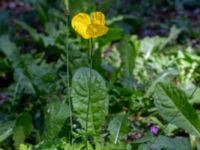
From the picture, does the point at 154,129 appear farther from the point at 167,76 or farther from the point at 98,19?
the point at 98,19

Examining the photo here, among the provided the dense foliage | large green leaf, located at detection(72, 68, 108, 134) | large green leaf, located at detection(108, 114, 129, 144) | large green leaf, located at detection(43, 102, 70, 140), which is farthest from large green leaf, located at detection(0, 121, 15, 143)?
large green leaf, located at detection(108, 114, 129, 144)

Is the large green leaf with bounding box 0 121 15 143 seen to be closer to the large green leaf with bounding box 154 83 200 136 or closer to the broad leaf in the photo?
the large green leaf with bounding box 154 83 200 136

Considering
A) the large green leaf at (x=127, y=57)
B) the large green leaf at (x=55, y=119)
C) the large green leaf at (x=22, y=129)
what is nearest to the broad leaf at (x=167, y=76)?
the large green leaf at (x=127, y=57)

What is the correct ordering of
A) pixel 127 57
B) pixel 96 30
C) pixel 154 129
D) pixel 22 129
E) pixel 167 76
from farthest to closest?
pixel 127 57 → pixel 167 76 → pixel 154 129 → pixel 22 129 → pixel 96 30

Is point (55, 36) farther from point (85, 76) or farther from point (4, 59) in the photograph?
point (85, 76)

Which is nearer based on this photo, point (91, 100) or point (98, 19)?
point (98, 19)

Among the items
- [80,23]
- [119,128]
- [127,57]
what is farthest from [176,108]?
[80,23]

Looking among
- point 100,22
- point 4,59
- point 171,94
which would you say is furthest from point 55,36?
point 100,22
